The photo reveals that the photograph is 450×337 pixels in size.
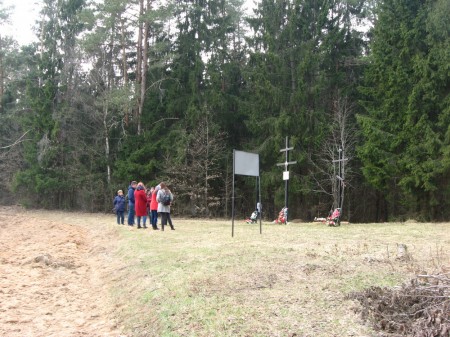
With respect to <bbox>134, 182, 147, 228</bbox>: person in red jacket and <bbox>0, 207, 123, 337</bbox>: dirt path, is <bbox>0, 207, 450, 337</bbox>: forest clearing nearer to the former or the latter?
<bbox>0, 207, 123, 337</bbox>: dirt path

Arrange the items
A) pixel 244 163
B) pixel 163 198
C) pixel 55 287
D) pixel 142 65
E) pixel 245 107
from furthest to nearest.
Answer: pixel 142 65, pixel 245 107, pixel 163 198, pixel 244 163, pixel 55 287

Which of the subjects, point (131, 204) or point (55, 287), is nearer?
point (55, 287)

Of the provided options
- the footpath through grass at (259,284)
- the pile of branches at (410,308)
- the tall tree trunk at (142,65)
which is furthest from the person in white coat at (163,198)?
the tall tree trunk at (142,65)

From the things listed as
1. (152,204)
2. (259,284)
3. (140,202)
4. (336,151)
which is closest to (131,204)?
(140,202)

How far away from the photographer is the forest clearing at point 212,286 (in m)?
5.43

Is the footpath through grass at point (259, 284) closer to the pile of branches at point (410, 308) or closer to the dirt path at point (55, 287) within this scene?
the pile of branches at point (410, 308)

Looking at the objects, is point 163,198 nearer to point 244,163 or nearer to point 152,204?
point 152,204

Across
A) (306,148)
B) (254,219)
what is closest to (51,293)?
(254,219)

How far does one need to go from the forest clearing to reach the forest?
14405 millimetres

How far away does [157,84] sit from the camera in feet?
108

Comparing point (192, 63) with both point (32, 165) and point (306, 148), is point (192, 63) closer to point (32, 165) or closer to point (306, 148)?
point (306, 148)

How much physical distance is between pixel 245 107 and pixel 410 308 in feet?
86.6

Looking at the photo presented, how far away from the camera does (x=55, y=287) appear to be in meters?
8.91

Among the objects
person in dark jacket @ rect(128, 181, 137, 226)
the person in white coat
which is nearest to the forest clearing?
the person in white coat
